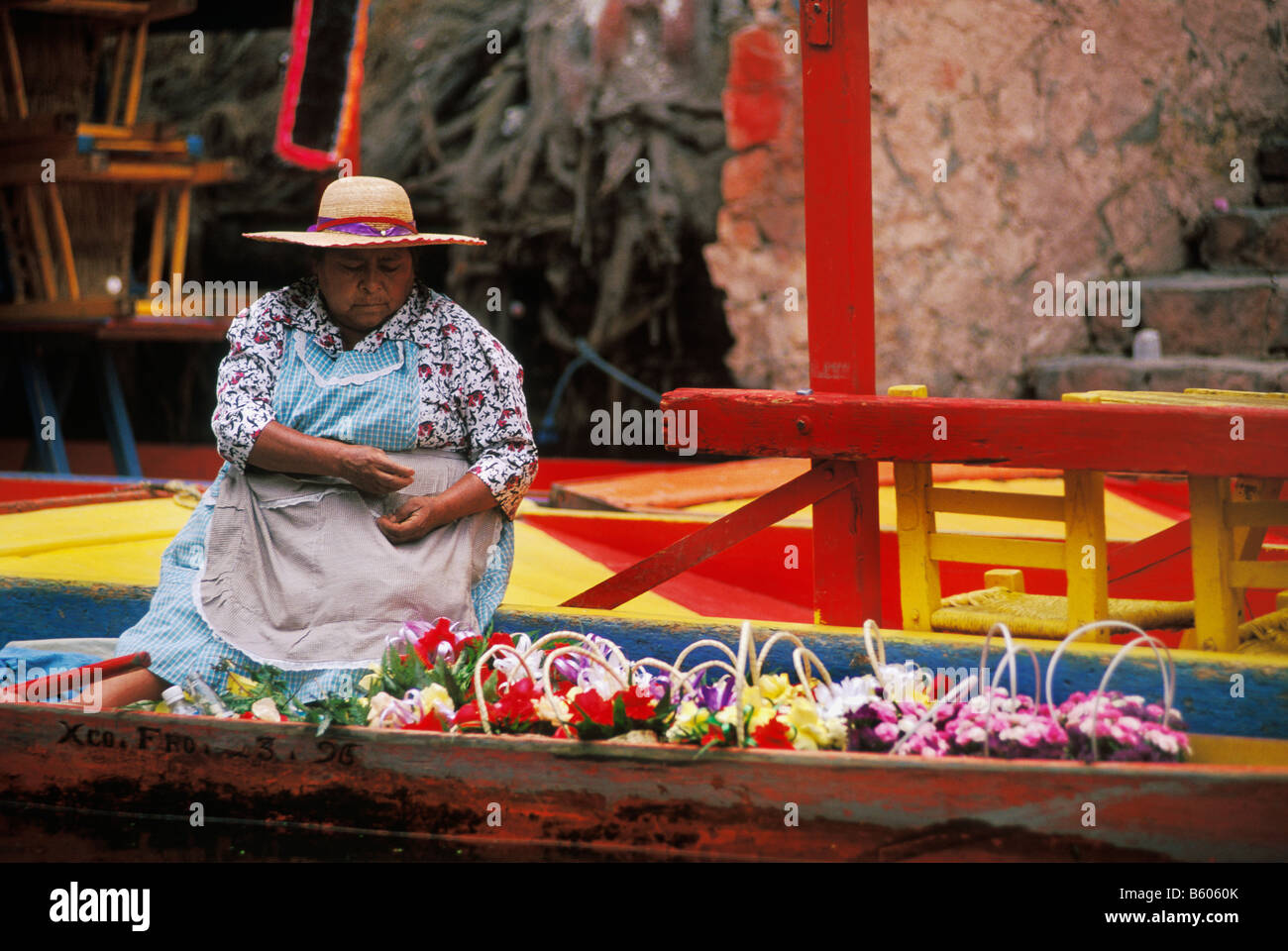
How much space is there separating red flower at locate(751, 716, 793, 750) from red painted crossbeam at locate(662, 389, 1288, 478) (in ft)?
2.26

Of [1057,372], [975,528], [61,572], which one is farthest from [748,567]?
[1057,372]

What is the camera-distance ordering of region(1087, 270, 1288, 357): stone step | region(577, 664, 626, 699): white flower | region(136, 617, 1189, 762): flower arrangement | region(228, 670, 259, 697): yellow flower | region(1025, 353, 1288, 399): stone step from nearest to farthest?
region(136, 617, 1189, 762): flower arrangement, region(577, 664, 626, 699): white flower, region(228, 670, 259, 697): yellow flower, region(1025, 353, 1288, 399): stone step, region(1087, 270, 1288, 357): stone step

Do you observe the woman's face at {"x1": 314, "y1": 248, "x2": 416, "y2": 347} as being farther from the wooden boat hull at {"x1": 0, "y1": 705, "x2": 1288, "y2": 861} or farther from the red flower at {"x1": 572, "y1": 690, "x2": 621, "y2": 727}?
the red flower at {"x1": 572, "y1": 690, "x2": 621, "y2": 727}

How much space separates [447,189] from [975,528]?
4696mm

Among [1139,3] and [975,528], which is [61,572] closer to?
[975,528]

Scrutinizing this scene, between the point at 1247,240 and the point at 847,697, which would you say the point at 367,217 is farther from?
the point at 1247,240

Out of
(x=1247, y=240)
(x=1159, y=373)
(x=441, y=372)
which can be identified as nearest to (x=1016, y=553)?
(x=441, y=372)

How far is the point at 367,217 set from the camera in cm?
321

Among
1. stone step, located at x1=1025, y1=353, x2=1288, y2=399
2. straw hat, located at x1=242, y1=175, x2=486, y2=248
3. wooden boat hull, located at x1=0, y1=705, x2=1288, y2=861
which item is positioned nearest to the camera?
wooden boat hull, located at x1=0, y1=705, x2=1288, y2=861

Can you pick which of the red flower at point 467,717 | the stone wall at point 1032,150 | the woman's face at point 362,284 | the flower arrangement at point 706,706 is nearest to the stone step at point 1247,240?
the stone wall at point 1032,150

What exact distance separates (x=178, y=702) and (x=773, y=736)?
1.35 m

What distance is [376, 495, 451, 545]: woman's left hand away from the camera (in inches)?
125

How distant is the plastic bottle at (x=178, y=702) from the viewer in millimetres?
3062

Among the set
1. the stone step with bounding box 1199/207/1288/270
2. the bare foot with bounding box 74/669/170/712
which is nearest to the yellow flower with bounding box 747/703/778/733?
the bare foot with bounding box 74/669/170/712
